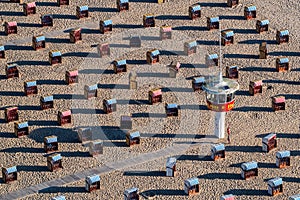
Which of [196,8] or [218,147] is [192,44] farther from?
[218,147]

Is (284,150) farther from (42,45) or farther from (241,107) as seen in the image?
(42,45)

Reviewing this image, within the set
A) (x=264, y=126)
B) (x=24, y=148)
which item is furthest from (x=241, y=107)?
(x=24, y=148)

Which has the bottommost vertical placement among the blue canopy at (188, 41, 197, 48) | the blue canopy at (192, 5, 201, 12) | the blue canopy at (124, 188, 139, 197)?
the blue canopy at (124, 188, 139, 197)

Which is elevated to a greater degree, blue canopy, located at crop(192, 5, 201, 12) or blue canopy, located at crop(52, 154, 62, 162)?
blue canopy, located at crop(192, 5, 201, 12)

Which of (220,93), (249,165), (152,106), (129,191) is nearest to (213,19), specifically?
(152,106)

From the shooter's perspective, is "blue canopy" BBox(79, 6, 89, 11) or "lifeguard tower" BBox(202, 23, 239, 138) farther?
"blue canopy" BBox(79, 6, 89, 11)

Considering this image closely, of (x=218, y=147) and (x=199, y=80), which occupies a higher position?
(x=199, y=80)

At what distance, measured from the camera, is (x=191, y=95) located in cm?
14625

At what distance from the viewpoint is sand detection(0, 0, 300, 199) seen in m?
134

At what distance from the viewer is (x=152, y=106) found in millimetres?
144375

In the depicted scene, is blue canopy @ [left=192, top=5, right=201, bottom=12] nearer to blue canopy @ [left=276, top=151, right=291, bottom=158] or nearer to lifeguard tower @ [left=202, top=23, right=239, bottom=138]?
lifeguard tower @ [left=202, top=23, right=239, bottom=138]

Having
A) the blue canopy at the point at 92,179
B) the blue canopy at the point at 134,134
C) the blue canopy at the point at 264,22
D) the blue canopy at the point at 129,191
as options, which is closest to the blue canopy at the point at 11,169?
the blue canopy at the point at 92,179

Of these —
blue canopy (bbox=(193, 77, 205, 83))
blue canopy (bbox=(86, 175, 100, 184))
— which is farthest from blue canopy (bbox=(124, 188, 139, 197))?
blue canopy (bbox=(193, 77, 205, 83))

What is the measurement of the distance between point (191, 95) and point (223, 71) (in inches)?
237
